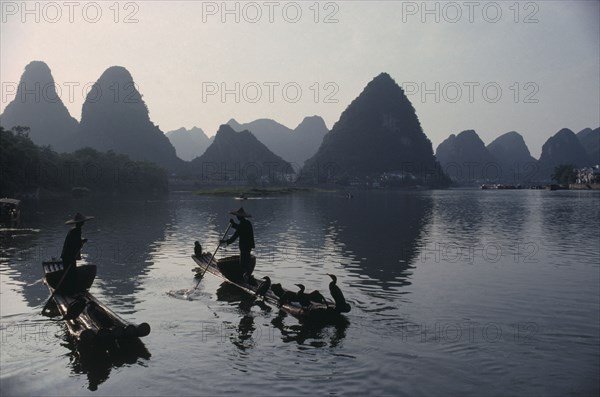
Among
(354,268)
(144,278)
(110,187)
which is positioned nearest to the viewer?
(144,278)

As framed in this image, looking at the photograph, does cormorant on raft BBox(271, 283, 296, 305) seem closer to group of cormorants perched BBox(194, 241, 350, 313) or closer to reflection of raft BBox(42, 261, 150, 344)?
group of cormorants perched BBox(194, 241, 350, 313)

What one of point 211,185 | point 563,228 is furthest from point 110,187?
point 563,228

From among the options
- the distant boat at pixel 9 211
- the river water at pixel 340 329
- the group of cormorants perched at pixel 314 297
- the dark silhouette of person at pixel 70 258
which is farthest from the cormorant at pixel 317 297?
the distant boat at pixel 9 211

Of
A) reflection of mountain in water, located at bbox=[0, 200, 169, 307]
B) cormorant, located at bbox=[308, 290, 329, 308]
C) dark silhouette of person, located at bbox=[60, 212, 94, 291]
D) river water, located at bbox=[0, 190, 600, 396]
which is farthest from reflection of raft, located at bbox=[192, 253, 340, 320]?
dark silhouette of person, located at bbox=[60, 212, 94, 291]

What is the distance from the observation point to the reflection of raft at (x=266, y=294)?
1390 centimetres

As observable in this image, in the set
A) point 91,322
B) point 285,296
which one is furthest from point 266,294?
point 91,322

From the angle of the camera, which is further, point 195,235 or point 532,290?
point 195,235

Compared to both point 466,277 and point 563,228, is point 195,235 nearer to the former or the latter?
point 466,277

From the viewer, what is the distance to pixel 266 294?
53.4 ft

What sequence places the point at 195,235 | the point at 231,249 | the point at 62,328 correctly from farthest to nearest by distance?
1. the point at 195,235
2. the point at 231,249
3. the point at 62,328

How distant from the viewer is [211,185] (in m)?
190

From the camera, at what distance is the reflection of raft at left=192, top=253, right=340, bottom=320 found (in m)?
13.9

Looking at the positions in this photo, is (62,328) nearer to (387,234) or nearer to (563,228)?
(387,234)

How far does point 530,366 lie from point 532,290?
355 inches
